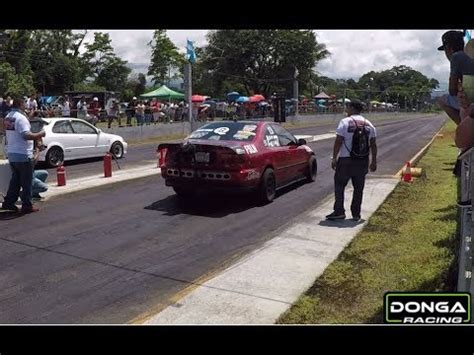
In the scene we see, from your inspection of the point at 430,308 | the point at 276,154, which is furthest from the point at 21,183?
the point at 430,308

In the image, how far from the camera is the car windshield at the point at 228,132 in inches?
337

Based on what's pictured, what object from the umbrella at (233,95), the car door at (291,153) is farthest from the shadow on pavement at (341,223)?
the umbrella at (233,95)

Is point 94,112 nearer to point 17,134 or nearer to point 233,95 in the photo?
point 17,134

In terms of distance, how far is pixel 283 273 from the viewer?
5.20 m

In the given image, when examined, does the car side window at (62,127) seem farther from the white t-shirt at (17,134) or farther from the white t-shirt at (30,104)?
the white t-shirt at (17,134)

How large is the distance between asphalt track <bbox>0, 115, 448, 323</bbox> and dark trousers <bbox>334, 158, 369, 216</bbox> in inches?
35.9

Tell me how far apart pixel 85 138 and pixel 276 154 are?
24.1ft

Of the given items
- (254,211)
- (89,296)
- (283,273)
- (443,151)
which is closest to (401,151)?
(443,151)

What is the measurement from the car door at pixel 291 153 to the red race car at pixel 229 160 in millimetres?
56

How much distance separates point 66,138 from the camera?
13758mm

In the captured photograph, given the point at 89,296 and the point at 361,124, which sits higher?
the point at 361,124
